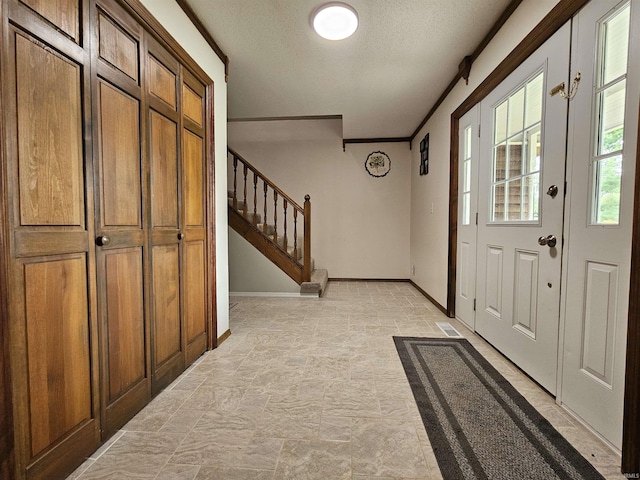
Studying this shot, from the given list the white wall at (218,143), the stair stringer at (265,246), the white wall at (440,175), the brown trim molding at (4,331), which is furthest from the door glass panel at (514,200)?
the stair stringer at (265,246)

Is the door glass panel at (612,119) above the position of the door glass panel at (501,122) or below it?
below

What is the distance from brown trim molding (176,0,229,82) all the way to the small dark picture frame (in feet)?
9.11

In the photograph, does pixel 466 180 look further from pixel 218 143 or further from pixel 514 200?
pixel 218 143

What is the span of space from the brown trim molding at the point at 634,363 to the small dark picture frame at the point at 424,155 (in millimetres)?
3193

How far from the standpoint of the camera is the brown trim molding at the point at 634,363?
115cm

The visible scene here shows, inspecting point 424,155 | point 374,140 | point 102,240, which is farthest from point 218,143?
point 374,140

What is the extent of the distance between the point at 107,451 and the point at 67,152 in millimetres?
1260

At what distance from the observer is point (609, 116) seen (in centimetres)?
136

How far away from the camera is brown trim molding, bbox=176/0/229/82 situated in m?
1.98

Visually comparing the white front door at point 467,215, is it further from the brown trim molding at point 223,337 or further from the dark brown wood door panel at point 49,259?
the dark brown wood door panel at point 49,259

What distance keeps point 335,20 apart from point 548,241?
1970 millimetres

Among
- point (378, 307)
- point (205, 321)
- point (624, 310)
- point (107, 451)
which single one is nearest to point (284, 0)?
point (205, 321)

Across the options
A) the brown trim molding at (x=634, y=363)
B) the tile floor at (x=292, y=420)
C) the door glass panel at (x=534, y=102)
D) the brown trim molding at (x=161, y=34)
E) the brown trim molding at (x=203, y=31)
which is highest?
the brown trim molding at (x=203, y=31)

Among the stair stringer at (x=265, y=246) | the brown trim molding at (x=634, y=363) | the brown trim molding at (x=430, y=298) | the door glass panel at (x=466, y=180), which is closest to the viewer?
the brown trim molding at (x=634, y=363)
